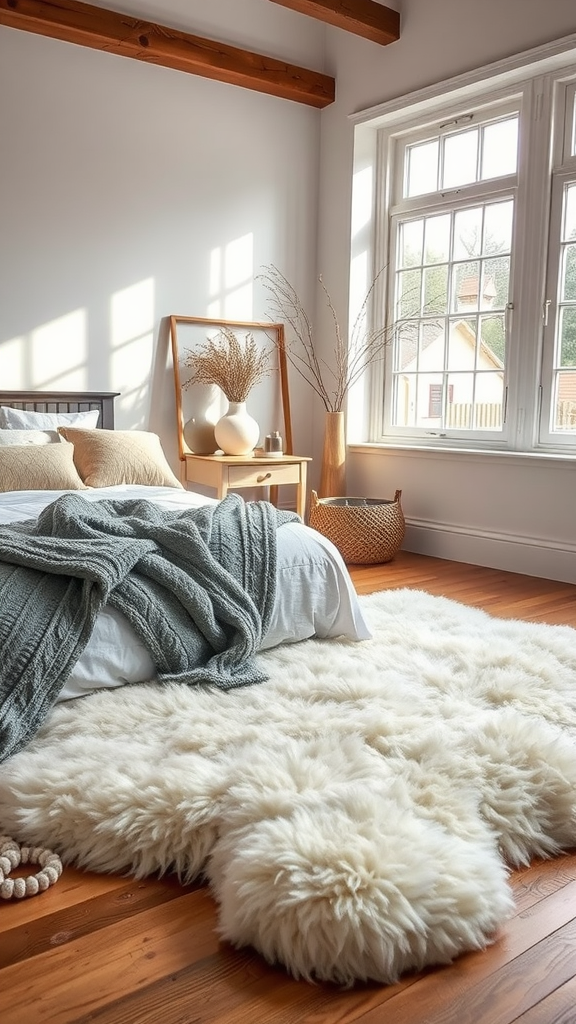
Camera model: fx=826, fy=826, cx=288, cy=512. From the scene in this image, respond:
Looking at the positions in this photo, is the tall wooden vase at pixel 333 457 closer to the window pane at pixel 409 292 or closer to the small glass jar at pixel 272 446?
the small glass jar at pixel 272 446

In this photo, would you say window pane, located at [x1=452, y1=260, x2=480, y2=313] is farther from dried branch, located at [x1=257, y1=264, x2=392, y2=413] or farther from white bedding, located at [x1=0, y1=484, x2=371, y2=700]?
white bedding, located at [x1=0, y1=484, x2=371, y2=700]

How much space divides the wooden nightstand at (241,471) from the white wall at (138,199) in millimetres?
355

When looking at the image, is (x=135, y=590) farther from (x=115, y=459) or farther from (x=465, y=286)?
(x=465, y=286)

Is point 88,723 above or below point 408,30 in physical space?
below

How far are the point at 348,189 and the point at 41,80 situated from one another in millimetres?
1846

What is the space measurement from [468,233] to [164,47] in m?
1.88

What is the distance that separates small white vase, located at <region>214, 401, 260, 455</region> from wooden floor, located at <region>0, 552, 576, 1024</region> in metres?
3.14

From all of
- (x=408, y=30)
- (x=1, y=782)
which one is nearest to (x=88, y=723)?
(x=1, y=782)

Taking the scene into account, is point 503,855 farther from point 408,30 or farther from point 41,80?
A: point 408,30

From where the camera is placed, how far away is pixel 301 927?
1290 millimetres

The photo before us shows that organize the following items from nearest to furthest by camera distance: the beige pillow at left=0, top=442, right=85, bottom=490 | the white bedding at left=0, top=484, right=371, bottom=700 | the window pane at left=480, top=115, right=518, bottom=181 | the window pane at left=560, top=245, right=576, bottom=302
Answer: the white bedding at left=0, top=484, right=371, bottom=700 → the beige pillow at left=0, top=442, right=85, bottom=490 → the window pane at left=560, top=245, right=576, bottom=302 → the window pane at left=480, top=115, right=518, bottom=181

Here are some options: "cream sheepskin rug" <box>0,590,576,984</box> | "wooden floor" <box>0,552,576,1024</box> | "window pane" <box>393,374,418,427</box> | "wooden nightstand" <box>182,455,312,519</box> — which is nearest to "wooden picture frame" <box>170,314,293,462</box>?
"wooden nightstand" <box>182,455,312,519</box>

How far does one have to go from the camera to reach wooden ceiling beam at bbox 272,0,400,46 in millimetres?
4130

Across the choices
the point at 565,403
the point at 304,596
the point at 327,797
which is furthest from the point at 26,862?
the point at 565,403
